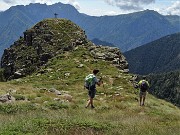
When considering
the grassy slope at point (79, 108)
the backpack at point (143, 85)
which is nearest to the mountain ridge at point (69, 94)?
the grassy slope at point (79, 108)

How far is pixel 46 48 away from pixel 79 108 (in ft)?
173

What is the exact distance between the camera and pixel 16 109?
21.3 meters

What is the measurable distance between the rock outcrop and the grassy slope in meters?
4.40

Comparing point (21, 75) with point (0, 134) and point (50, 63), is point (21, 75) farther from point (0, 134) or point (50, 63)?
point (0, 134)

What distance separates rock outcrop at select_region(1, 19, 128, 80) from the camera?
73.4 metres

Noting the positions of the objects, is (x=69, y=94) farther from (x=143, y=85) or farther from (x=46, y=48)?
(x=46, y=48)

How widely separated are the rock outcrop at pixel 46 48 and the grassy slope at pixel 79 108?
4.40m

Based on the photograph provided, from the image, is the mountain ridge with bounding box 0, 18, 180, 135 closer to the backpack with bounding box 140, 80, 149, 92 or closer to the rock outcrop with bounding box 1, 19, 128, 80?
the rock outcrop with bounding box 1, 19, 128, 80

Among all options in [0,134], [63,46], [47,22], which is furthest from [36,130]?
[47,22]

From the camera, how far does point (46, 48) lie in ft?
260

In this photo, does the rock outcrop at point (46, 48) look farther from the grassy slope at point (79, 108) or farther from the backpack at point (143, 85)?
the backpack at point (143, 85)

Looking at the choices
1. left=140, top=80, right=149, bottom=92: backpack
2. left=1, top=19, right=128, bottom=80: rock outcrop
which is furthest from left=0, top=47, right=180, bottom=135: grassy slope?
left=1, top=19, right=128, bottom=80: rock outcrop

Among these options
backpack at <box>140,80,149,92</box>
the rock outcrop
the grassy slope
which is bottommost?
the grassy slope

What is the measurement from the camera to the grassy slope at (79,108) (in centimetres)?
1375
